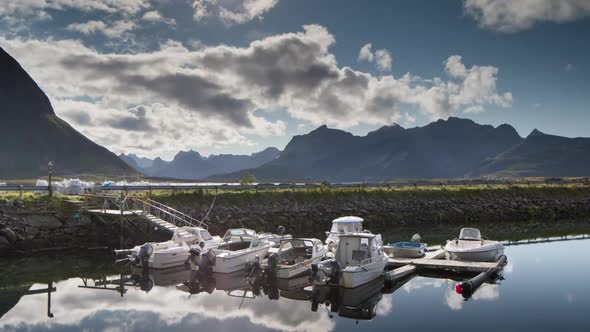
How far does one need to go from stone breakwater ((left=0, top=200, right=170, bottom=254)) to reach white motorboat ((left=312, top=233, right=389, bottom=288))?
2177 cm

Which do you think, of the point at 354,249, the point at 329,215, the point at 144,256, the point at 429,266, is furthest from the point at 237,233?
the point at 329,215

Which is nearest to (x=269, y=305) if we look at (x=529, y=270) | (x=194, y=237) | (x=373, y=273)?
(x=373, y=273)

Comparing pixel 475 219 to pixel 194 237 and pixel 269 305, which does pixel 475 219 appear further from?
pixel 269 305

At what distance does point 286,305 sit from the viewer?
2078cm

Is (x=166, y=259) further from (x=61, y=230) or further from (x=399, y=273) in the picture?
(x=399, y=273)

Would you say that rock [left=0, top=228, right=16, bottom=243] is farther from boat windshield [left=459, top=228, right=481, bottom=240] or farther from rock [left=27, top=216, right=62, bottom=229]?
boat windshield [left=459, top=228, right=481, bottom=240]

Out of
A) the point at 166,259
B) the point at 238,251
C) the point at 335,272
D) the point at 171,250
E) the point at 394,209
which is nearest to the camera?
the point at 335,272

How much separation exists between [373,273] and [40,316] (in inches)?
665

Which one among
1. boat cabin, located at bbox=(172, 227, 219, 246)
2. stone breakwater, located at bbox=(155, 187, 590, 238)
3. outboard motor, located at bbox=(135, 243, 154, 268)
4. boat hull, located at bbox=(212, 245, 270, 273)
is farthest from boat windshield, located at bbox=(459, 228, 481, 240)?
outboard motor, located at bbox=(135, 243, 154, 268)

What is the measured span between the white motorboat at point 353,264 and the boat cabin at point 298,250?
301cm

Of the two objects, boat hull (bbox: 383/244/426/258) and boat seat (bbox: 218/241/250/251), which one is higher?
boat seat (bbox: 218/241/250/251)

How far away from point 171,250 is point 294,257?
858 centimetres

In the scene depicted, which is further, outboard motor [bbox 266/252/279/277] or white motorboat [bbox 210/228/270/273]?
white motorboat [bbox 210/228/270/273]

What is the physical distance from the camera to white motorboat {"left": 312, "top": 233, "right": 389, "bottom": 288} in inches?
902
